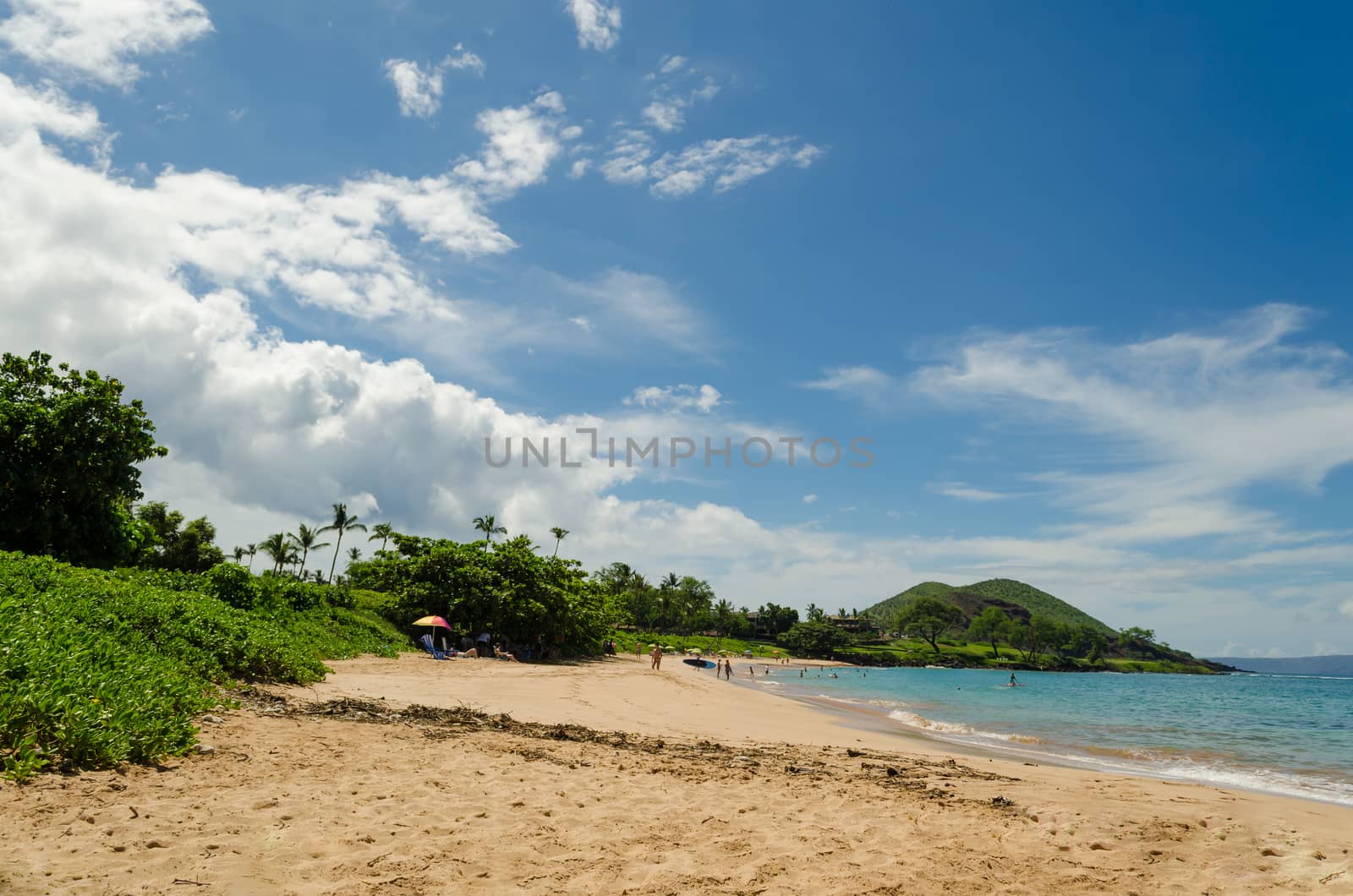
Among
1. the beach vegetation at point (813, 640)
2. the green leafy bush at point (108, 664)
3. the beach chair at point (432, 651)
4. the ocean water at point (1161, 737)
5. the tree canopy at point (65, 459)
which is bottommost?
the beach vegetation at point (813, 640)

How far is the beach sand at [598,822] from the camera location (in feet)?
17.3

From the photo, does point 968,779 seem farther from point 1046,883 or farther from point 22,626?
point 22,626

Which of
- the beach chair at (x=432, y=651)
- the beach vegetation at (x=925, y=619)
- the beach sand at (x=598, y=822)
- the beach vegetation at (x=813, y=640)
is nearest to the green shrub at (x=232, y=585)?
the beach chair at (x=432, y=651)

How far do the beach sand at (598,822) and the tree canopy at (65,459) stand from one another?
16.8m

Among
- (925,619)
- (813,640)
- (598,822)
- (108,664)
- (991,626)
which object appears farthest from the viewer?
(991,626)

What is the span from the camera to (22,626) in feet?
29.1

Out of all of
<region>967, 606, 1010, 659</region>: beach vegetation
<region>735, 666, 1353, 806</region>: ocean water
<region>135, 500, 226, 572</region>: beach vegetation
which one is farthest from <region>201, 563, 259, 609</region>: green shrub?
<region>967, 606, 1010, 659</region>: beach vegetation

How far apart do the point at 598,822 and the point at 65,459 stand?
80.8 feet

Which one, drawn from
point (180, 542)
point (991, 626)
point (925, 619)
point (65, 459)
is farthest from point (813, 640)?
point (65, 459)

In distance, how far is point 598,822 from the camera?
6875 millimetres

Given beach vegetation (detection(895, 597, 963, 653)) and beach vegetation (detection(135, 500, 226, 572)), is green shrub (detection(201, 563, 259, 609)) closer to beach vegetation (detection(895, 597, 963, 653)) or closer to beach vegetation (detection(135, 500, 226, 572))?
beach vegetation (detection(135, 500, 226, 572))

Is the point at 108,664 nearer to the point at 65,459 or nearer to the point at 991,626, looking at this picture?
the point at 65,459

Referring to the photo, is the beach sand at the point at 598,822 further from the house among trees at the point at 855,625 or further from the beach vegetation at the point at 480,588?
the house among trees at the point at 855,625

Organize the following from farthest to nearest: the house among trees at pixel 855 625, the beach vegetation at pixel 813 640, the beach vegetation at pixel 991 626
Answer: the beach vegetation at pixel 991 626, the house among trees at pixel 855 625, the beach vegetation at pixel 813 640
